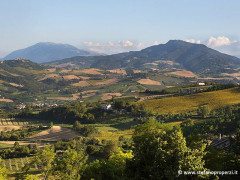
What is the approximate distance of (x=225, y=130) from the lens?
266ft

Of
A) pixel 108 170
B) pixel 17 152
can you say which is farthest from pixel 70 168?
pixel 17 152

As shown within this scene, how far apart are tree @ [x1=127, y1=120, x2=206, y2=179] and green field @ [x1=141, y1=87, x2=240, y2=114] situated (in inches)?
4245


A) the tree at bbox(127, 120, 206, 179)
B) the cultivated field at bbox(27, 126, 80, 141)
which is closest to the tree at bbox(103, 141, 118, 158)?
the tree at bbox(127, 120, 206, 179)

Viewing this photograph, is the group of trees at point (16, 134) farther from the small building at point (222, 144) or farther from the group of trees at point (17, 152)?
the small building at point (222, 144)

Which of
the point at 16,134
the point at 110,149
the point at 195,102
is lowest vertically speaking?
the point at 16,134

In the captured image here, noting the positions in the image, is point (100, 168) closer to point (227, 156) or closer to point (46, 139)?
point (227, 156)

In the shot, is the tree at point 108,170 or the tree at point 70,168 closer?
the tree at point 108,170

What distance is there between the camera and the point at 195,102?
5650 inches

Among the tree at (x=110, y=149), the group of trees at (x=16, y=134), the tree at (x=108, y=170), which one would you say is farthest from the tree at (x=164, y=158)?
the group of trees at (x=16, y=134)

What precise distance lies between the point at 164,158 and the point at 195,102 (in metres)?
126

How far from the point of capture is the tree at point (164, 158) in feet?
79.7

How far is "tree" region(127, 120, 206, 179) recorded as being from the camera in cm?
2428

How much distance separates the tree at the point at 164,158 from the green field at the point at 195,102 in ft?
354

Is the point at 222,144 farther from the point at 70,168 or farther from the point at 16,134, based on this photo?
the point at 16,134
